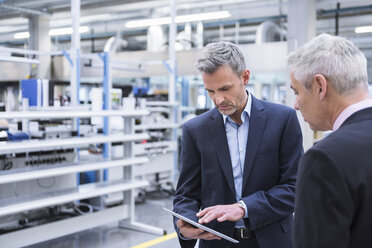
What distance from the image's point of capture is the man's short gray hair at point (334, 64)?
92 cm

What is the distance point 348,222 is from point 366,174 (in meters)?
0.11

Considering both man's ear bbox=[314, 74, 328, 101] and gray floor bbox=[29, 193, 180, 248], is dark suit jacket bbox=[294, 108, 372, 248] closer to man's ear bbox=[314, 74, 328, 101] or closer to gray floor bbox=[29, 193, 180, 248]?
man's ear bbox=[314, 74, 328, 101]

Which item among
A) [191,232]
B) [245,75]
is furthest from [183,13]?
[191,232]

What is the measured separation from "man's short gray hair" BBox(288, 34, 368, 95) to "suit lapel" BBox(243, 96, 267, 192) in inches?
21.6

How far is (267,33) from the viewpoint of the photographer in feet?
31.2

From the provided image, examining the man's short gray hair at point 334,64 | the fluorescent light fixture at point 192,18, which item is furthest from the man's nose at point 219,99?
the fluorescent light fixture at point 192,18

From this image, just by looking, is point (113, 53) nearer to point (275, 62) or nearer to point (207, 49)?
point (275, 62)

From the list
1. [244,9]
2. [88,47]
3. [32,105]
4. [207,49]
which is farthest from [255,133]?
[88,47]

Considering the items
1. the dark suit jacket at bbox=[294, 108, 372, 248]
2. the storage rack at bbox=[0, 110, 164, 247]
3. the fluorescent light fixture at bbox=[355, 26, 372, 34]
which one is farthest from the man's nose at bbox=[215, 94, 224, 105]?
the fluorescent light fixture at bbox=[355, 26, 372, 34]

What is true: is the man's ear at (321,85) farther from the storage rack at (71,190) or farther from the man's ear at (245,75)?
the storage rack at (71,190)

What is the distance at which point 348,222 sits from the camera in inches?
33.1

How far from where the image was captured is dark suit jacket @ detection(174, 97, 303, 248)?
1467 millimetres

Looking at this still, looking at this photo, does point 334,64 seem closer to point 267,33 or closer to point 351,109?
point 351,109

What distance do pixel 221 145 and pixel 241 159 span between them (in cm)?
9
